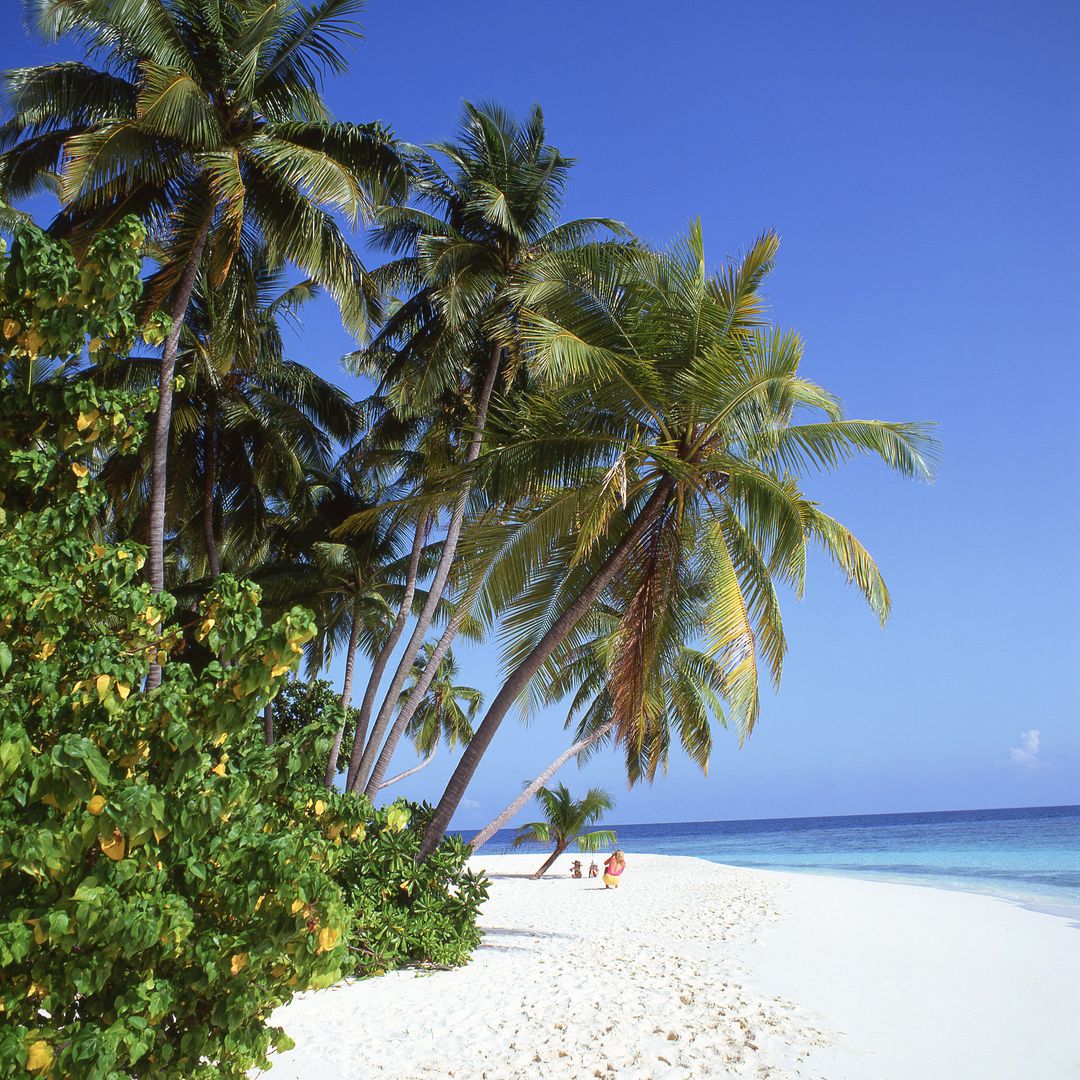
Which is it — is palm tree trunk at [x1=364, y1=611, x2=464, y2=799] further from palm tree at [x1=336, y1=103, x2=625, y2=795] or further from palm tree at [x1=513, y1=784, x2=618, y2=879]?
palm tree at [x1=513, y1=784, x2=618, y2=879]

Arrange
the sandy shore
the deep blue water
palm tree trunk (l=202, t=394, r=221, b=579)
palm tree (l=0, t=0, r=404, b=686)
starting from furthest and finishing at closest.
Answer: the deep blue water, palm tree trunk (l=202, t=394, r=221, b=579), palm tree (l=0, t=0, r=404, b=686), the sandy shore

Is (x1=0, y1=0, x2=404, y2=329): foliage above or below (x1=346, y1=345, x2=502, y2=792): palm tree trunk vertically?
above

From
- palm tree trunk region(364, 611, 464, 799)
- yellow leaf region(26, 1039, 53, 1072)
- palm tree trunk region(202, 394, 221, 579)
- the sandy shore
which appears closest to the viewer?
yellow leaf region(26, 1039, 53, 1072)

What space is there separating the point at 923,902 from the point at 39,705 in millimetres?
16421

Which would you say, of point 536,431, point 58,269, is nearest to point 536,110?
point 536,431

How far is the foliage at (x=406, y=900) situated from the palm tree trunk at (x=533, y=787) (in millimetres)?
842

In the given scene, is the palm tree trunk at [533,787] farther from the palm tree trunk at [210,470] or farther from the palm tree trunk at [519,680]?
the palm tree trunk at [210,470]

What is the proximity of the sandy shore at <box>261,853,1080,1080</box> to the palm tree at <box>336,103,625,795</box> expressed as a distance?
A: 4.43m

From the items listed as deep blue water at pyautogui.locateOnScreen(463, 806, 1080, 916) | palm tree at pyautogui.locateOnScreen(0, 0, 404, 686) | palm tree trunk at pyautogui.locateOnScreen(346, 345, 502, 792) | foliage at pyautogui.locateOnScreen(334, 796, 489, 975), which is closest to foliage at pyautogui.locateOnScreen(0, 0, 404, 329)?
palm tree at pyautogui.locateOnScreen(0, 0, 404, 686)

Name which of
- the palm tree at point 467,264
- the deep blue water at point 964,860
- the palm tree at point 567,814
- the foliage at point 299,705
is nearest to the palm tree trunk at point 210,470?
the palm tree at point 467,264

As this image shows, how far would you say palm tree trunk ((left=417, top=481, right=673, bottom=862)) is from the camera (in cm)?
915

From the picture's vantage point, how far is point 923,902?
51.4 feet

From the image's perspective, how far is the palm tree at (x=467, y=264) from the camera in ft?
40.0

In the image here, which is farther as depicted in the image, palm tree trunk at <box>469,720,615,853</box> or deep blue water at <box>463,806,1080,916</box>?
deep blue water at <box>463,806,1080,916</box>
